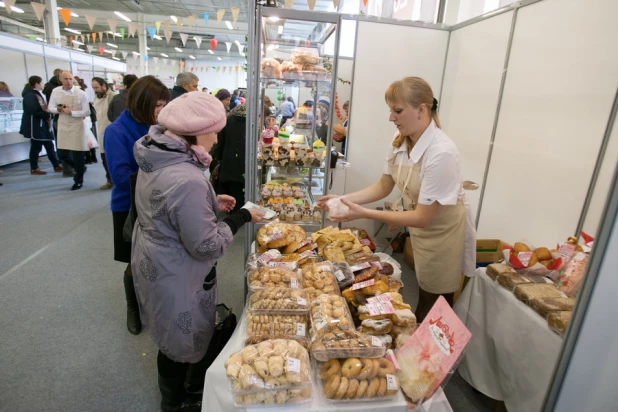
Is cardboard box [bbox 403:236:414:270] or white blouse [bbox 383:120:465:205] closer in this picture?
white blouse [bbox 383:120:465:205]

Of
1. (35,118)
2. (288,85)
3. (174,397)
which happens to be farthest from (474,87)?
(35,118)

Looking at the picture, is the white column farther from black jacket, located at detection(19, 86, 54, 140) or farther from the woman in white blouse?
the woman in white blouse

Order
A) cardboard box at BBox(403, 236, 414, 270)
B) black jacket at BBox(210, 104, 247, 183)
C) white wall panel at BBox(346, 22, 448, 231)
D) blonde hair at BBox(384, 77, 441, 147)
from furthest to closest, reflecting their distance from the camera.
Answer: white wall panel at BBox(346, 22, 448, 231), cardboard box at BBox(403, 236, 414, 270), black jacket at BBox(210, 104, 247, 183), blonde hair at BBox(384, 77, 441, 147)

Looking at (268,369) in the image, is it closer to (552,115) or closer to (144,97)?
(144,97)

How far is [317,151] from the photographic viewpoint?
2342 millimetres

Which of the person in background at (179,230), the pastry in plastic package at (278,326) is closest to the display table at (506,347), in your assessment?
the pastry in plastic package at (278,326)

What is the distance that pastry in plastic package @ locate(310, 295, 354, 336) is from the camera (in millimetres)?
1242

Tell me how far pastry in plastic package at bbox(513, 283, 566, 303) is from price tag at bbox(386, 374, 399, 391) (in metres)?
1.03

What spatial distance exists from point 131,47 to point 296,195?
24.8 metres

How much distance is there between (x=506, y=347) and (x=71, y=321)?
109 inches

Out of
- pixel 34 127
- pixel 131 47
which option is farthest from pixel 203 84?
pixel 34 127

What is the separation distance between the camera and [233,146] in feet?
11.9

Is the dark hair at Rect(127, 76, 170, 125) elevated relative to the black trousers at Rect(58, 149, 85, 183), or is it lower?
elevated

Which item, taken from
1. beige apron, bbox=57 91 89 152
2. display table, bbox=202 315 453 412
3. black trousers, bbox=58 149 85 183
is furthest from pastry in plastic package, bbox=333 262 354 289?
black trousers, bbox=58 149 85 183
